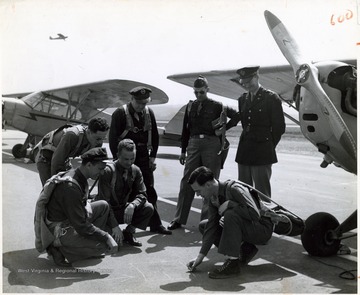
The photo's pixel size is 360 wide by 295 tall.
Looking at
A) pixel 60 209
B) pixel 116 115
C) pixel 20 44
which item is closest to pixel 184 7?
pixel 116 115

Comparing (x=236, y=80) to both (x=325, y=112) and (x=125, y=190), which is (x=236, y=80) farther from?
(x=325, y=112)

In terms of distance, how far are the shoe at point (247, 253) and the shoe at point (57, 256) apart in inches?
53.0

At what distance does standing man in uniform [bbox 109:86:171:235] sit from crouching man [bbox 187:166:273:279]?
1156mm

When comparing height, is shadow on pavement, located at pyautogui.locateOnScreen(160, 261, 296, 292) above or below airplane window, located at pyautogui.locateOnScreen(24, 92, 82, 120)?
below

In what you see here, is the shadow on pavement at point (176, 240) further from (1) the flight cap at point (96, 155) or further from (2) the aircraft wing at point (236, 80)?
(2) the aircraft wing at point (236, 80)

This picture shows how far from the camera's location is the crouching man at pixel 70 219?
3.25m

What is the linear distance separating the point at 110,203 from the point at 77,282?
114 centimetres

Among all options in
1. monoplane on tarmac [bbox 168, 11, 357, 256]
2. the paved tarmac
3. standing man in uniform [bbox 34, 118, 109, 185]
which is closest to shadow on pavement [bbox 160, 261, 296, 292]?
the paved tarmac

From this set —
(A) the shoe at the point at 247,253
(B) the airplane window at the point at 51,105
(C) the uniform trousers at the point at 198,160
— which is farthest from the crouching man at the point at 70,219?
(B) the airplane window at the point at 51,105

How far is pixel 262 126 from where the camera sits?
13.9 ft

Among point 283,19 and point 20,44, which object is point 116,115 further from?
point 283,19

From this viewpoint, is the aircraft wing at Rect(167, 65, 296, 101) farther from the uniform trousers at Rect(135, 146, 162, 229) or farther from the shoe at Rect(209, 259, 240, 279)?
the shoe at Rect(209, 259, 240, 279)

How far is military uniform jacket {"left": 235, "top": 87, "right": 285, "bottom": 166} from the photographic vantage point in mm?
4180

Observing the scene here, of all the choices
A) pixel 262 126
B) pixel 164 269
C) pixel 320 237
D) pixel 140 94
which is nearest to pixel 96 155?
pixel 164 269
